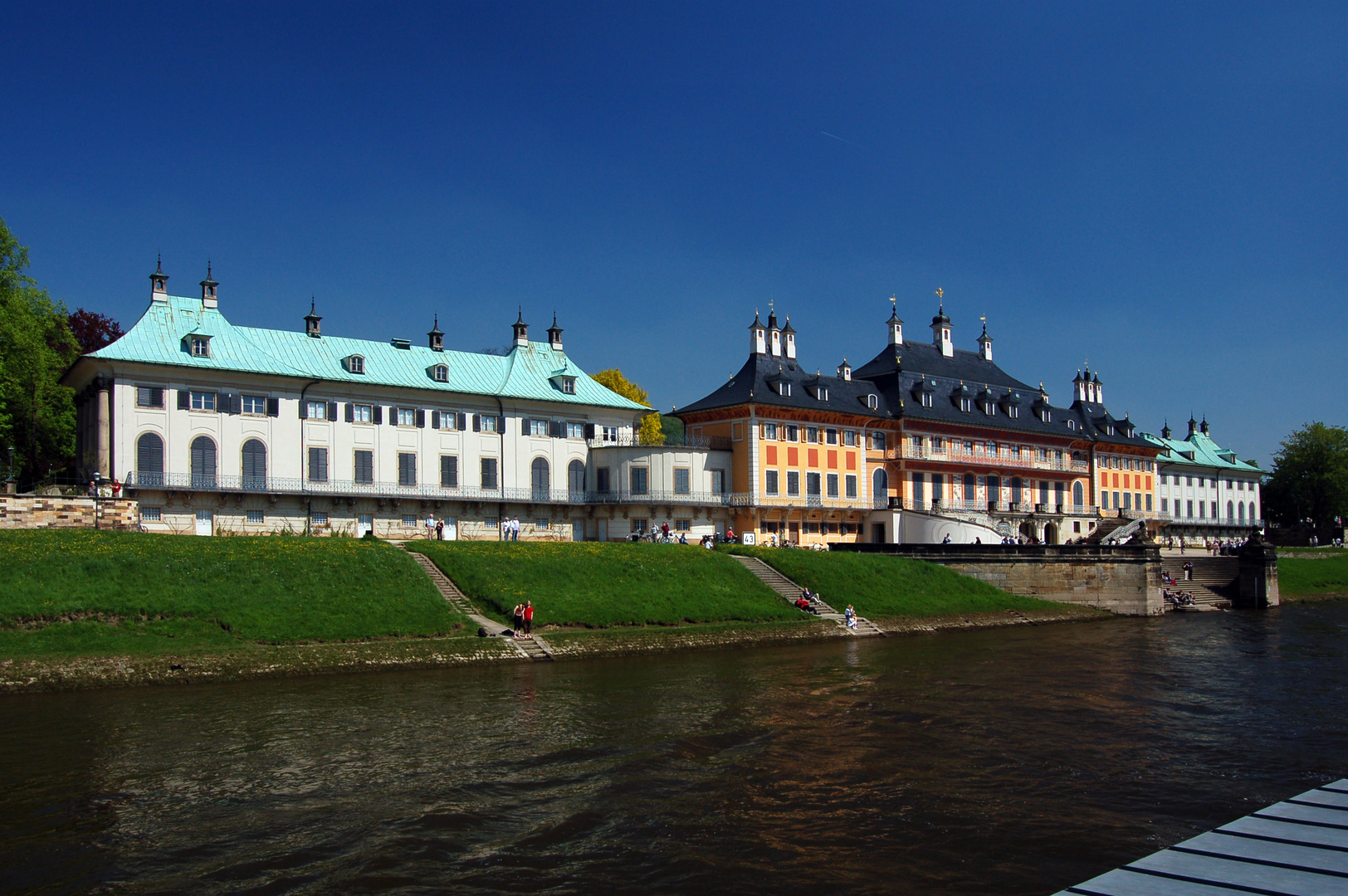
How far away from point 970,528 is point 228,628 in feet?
147

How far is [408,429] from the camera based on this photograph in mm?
56656

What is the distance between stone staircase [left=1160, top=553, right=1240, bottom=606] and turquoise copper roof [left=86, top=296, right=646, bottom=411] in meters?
35.8

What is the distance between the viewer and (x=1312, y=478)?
113 metres

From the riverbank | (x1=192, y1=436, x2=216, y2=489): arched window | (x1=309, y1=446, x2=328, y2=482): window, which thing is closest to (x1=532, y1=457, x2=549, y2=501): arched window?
(x1=309, y1=446, x2=328, y2=482): window

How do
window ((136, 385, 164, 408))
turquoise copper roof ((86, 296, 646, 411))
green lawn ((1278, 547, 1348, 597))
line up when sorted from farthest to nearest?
green lawn ((1278, 547, 1348, 597)) → turquoise copper roof ((86, 296, 646, 411)) → window ((136, 385, 164, 408))

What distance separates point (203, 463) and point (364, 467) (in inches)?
311

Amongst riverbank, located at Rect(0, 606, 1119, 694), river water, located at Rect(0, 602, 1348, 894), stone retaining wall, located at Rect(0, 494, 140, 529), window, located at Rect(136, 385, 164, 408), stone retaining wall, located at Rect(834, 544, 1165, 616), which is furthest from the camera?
stone retaining wall, located at Rect(834, 544, 1165, 616)

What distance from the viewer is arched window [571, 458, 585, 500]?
61.5m

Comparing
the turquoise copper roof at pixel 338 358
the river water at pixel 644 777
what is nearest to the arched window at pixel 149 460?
the turquoise copper roof at pixel 338 358

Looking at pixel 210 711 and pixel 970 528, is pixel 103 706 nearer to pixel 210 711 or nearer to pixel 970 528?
pixel 210 711

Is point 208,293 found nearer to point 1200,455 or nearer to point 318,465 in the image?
point 318,465

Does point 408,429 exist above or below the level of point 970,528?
above

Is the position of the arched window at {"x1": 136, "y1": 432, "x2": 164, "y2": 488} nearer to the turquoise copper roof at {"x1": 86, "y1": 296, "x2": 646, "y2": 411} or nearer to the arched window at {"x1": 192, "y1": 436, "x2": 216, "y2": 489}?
the arched window at {"x1": 192, "y1": 436, "x2": 216, "y2": 489}

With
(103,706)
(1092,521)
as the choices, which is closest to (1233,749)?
(103,706)
